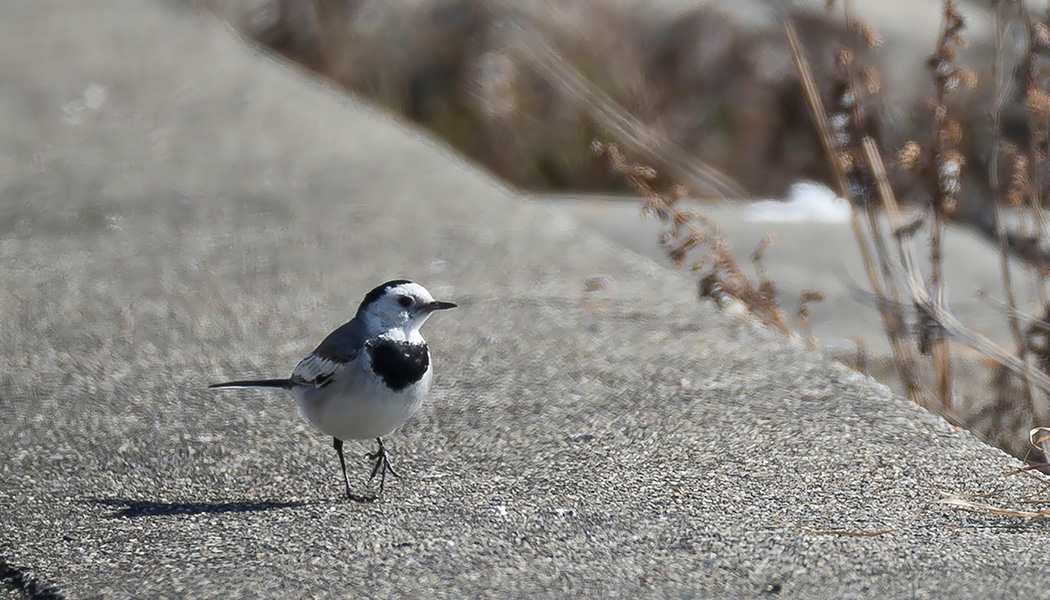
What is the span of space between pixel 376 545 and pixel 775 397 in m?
1.57

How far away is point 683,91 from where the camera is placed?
9281 millimetres

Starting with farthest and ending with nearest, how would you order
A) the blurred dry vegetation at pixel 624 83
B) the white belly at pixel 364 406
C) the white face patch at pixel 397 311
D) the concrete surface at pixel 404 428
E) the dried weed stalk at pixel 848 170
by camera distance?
the blurred dry vegetation at pixel 624 83 → the dried weed stalk at pixel 848 170 → the white face patch at pixel 397 311 → the white belly at pixel 364 406 → the concrete surface at pixel 404 428

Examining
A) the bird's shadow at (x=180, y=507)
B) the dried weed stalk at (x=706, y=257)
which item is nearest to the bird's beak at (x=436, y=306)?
the bird's shadow at (x=180, y=507)

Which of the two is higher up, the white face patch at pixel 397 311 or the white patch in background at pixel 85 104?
the white face patch at pixel 397 311

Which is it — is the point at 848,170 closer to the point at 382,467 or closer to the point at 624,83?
the point at 382,467

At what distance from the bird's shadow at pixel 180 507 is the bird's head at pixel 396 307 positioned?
1.84ft

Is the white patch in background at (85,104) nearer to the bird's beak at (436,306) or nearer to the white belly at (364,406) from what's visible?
the bird's beak at (436,306)

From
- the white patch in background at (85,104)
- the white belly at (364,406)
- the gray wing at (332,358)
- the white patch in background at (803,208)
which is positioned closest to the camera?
the white belly at (364,406)

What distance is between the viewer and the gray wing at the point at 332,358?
143 inches

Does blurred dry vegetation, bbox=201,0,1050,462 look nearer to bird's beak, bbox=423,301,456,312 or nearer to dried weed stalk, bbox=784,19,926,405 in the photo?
dried weed stalk, bbox=784,19,926,405

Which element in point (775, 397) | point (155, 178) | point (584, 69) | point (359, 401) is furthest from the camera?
point (584, 69)

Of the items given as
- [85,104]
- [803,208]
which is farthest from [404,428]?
[803,208]

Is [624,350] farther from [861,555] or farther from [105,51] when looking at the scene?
[105,51]

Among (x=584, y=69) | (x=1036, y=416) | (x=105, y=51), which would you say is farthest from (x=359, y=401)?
(x=584, y=69)
